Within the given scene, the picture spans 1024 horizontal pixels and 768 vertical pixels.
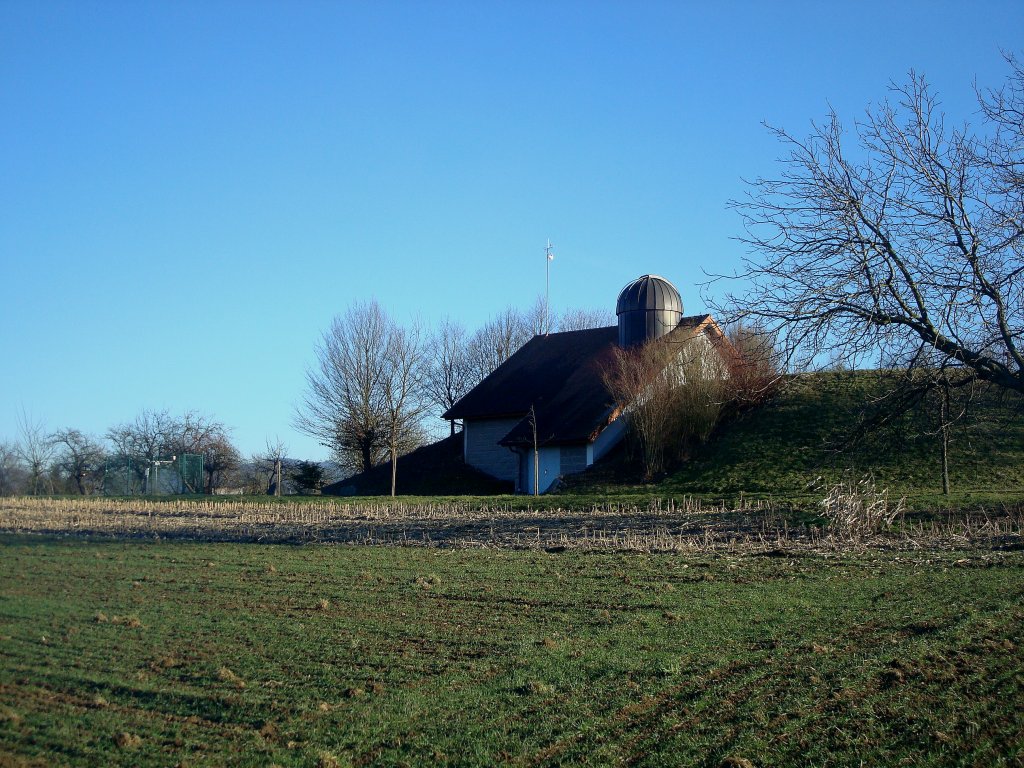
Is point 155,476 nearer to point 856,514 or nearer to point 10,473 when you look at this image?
point 10,473

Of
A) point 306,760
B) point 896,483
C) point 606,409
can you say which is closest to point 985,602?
point 306,760

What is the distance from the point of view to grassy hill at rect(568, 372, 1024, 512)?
1109 inches

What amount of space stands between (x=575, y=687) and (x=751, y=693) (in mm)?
1523

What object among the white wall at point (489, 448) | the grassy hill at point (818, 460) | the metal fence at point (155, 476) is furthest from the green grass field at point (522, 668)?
A: the metal fence at point (155, 476)

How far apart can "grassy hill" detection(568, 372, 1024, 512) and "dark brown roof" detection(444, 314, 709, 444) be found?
3141mm

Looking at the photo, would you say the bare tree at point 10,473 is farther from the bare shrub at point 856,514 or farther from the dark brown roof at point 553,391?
the bare shrub at point 856,514

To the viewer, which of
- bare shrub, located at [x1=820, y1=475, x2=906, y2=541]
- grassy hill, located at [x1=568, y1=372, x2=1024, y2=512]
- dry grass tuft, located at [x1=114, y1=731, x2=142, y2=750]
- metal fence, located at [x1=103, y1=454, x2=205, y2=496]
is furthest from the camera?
metal fence, located at [x1=103, y1=454, x2=205, y2=496]

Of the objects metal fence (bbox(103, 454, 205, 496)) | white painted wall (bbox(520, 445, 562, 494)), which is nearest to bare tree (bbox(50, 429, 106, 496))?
metal fence (bbox(103, 454, 205, 496))

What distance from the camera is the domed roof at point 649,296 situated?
4166 centimetres

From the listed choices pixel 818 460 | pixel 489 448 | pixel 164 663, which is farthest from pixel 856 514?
pixel 489 448

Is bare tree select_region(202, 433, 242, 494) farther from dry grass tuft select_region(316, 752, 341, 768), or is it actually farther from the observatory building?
dry grass tuft select_region(316, 752, 341, 768)

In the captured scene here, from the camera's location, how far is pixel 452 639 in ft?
32.0

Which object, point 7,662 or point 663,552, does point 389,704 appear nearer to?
point 7,662

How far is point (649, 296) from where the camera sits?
4169 cm
